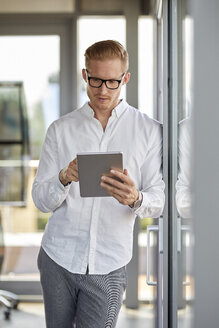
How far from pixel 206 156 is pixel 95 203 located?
920 millimetres

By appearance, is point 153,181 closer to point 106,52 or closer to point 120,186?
point 120,186

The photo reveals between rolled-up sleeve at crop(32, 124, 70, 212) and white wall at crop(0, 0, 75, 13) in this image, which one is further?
white wall at crop(0, 0, 75, 13)

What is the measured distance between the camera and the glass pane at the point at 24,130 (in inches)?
167

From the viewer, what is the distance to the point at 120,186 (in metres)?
1.62

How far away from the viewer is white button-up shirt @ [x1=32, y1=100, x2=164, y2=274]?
1761mm

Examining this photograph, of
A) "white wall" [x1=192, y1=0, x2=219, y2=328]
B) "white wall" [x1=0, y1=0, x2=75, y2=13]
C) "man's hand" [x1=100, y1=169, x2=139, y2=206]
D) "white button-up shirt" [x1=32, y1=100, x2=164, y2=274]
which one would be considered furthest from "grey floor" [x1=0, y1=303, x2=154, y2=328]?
"white wall" [x1=192, y1=0, x2=219, y2=328]

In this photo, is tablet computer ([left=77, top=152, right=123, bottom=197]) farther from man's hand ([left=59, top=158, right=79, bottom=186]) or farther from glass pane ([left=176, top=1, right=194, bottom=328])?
glass pane ([left=176, top=1, right=194, bottom=328])

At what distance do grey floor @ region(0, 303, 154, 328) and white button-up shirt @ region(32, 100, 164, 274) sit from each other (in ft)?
6.38

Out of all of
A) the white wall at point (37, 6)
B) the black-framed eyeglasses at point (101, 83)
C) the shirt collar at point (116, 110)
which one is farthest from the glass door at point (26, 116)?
the black-framed eyeglasses at point (101, 83)

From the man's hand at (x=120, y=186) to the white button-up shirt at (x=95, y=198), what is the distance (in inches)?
3.1

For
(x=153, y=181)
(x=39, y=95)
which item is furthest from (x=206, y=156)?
(x=39, y=95)

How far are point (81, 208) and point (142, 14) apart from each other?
2.58 meters

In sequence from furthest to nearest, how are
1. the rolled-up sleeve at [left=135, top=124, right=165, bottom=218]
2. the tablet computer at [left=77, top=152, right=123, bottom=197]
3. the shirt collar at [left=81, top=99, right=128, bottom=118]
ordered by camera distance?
the shirt collar at [left=81, top=99, right=128, bottom=118] → the rolled-up sleeve at [left=135, top=124, right=165, bottom=218] → the tablet computer at [left=77, top=152, right=123, bottom=197]

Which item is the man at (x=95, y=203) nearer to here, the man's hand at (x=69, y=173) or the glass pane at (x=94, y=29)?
the man's hand at (x=69, y=173)
